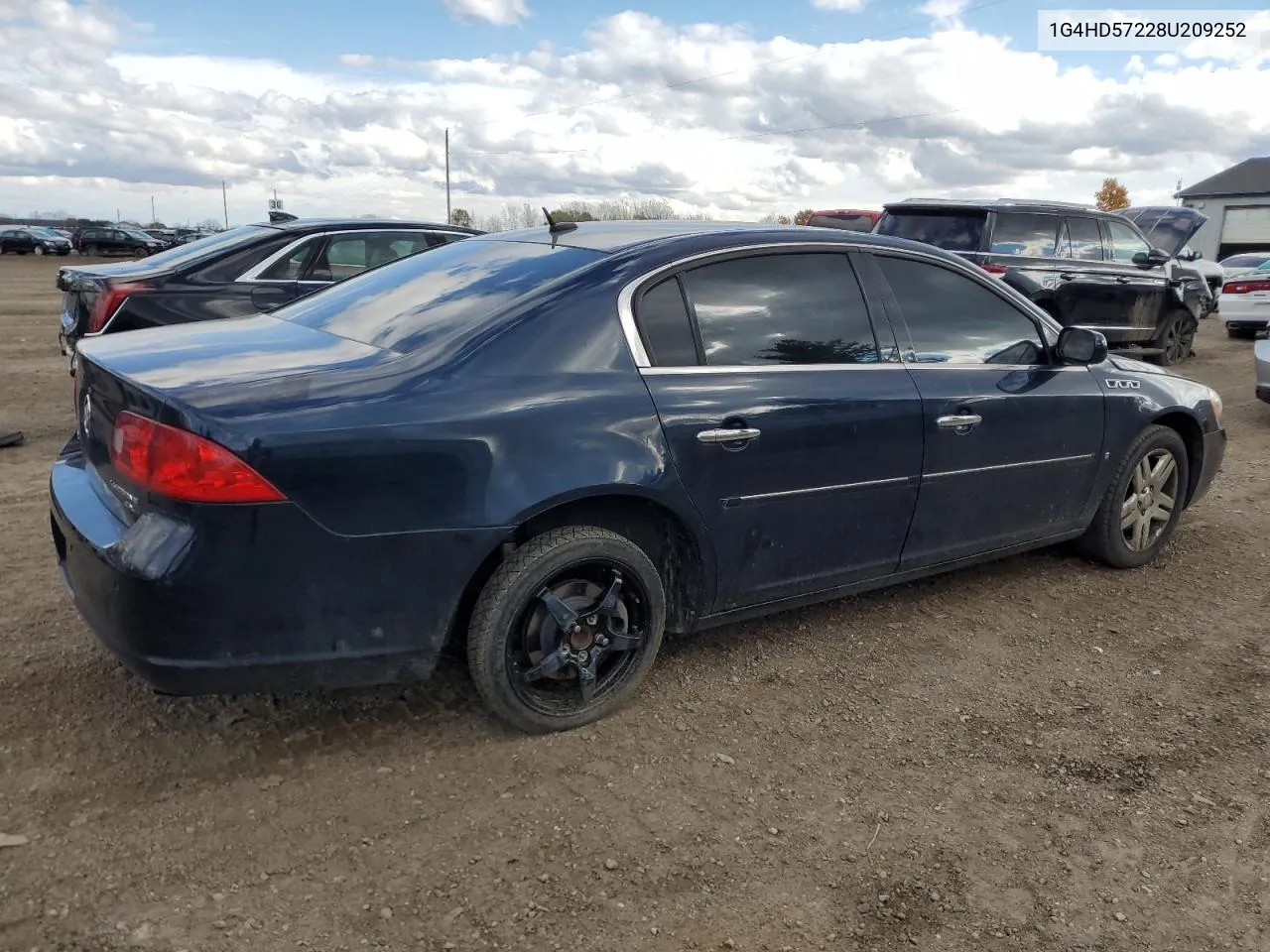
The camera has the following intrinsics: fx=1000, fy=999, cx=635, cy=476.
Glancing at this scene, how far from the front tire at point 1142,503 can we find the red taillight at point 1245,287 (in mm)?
12318

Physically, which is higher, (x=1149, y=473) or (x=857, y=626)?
(x=1149, y=473)

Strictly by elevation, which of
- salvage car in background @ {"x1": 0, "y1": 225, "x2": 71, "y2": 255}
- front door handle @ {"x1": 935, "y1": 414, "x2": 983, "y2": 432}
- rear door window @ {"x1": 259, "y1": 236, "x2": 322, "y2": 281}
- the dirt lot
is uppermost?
salvage car in background @ {"x1": 0, "y1": 225, "x2": 71, "y2": 255}

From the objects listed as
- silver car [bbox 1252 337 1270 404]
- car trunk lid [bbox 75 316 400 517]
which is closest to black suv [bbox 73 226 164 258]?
silver car [bbox 1252 337 1270 404]

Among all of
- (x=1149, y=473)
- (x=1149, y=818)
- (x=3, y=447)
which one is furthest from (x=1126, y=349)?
(x=3, y=447)

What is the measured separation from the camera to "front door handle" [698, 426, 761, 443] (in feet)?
10.5

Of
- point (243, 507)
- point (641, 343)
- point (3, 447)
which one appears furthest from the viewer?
point (3, 447)

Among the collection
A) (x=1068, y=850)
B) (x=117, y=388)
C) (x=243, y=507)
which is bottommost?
(x=1068, y=850)

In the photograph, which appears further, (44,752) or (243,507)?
(44,752)

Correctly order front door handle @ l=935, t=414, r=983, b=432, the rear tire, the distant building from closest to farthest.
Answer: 1. front door handle @ l=935, t=414, r=983, b=432
2. the rear tire
3. the distant building

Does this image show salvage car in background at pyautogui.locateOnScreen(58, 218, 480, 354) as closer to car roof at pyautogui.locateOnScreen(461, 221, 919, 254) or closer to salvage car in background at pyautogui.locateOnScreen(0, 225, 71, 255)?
car roof at pyautogui.locateOnScreen(461, 221, 919, 254)

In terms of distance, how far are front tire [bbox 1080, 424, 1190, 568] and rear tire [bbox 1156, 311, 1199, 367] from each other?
777 cm

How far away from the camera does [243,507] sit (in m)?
2.53

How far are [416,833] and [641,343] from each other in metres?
1.60

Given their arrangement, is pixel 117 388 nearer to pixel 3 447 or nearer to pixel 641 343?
pixel 641 343
